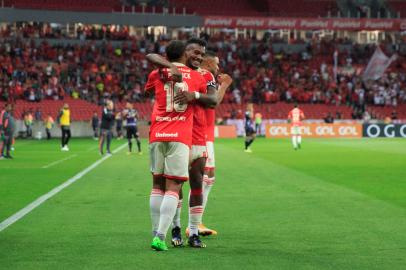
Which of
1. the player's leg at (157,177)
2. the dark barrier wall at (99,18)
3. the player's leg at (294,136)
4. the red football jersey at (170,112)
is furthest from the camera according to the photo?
the dark barrier wall at (99,18)

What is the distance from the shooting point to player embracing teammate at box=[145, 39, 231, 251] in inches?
382

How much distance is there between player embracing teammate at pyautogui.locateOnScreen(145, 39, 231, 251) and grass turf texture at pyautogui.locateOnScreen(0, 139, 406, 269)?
0.47 m

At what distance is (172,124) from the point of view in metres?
9.77

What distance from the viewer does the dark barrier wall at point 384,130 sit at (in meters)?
61.5

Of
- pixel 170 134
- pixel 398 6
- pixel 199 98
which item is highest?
pixel 398 6

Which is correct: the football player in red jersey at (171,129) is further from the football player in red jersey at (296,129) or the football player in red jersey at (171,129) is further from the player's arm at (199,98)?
the football player in red jersey at (296,129)

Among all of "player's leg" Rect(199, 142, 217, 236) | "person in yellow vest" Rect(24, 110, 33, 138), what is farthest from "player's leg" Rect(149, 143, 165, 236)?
"person in yellow vest" Rect(24, 110, 33, 138)

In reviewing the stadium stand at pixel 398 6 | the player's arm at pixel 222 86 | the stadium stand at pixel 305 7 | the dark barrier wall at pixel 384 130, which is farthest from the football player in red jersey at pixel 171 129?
the stadium stand at pixel 398 6

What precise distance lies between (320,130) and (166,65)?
52.9 m

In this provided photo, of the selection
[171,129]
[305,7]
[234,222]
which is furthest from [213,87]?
[305,7]

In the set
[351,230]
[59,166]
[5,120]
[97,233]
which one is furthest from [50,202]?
[5,120]

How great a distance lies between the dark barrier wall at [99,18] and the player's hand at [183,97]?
5925 centimetres

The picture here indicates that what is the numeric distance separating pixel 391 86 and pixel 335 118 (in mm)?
7468

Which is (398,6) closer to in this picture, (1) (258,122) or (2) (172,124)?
(1) (258,122)
